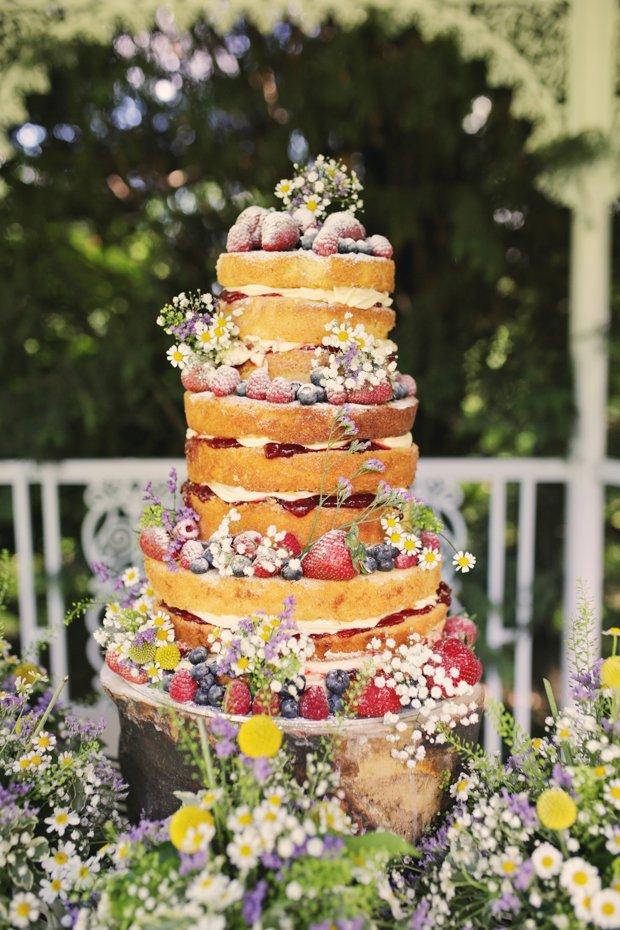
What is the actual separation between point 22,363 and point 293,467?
242cm

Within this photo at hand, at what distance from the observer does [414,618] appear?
1.55m

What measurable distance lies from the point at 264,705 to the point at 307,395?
1.86ft

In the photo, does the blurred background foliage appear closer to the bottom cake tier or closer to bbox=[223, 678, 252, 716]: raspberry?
the bottom cake tier

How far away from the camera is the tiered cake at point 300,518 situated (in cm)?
142

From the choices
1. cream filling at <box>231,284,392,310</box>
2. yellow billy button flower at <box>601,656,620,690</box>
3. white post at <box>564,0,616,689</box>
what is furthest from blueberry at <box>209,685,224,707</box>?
white post at <box>564,0,616,689</box>

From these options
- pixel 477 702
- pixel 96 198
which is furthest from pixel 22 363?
pixel 477 702

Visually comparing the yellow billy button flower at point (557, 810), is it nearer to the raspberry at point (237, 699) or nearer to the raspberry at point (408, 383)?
the raspberry at point (237, 699)

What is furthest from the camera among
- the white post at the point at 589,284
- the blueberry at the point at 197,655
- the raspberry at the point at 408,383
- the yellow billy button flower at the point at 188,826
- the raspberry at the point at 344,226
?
the white post at the point at 589,284

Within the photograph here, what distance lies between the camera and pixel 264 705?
136 centimetres

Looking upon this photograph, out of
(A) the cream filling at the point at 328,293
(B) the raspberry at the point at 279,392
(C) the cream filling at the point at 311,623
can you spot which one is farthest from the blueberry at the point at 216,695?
(A) the cream filling at the point at 328,293

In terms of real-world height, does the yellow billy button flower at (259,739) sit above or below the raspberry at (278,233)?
below

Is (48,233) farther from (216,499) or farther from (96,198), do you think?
(216,499)

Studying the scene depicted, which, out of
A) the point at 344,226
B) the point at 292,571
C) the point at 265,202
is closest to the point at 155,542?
the point at 292,571

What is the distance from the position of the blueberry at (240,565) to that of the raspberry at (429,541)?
0.38 metres
